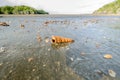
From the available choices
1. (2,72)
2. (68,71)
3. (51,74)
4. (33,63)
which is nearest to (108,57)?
(68,71)

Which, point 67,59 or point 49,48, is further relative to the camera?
point 49,48

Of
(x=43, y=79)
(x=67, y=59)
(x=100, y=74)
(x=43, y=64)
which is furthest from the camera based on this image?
(x=67, y=59)

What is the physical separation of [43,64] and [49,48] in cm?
350

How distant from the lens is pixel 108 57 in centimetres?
1016

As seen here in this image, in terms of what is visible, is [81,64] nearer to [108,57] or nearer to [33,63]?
[108,57]

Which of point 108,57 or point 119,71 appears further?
point 108,57

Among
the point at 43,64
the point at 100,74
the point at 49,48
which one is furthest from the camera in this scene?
the point at 49,48

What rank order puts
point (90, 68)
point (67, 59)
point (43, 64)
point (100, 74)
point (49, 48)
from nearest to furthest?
1. point (100, 74)
2. point (90, 68)
3. point (43, 64)
4. point (67, 59)
5. point (49, 48)

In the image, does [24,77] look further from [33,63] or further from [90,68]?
[90,68]

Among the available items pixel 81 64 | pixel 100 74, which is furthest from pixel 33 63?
pixel 100 74

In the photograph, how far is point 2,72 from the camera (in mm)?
7957

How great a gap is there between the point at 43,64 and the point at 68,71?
6.30 feet

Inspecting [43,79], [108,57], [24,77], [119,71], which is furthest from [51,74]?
[108,57]

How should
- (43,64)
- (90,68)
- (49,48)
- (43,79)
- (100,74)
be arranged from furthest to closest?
1. (49,48)
2. (43,64)
3. (90,68)
4. (100,74)
5. (43,79)
